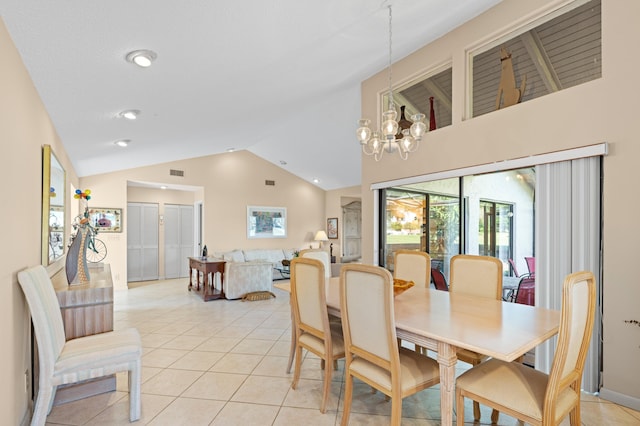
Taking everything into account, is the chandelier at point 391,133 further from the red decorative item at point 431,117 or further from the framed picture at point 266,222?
the framed picture at point 266,222

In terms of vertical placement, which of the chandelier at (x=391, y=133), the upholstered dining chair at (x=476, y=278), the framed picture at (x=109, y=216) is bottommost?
the upholstered dining chair at (x=476, y=278)

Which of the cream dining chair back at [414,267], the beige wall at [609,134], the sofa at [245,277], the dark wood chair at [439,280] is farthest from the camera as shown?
the sofa at [245,277]

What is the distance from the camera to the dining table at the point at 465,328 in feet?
5.18

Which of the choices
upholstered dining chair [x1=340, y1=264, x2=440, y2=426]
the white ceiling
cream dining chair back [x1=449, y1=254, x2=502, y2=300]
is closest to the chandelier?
the white ceiling

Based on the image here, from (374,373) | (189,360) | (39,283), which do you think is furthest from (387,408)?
(39,283)

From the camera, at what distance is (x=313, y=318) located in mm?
2457

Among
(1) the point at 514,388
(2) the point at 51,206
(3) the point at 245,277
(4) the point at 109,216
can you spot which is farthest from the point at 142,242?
(1) the point at 514,388

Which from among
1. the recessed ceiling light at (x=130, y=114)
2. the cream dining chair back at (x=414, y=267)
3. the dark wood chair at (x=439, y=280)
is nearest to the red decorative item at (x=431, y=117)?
the cream dining chair back at (x=414, y=267)

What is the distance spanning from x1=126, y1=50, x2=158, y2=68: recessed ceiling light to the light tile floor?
246 cm

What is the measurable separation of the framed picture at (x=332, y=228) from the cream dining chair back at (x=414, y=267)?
20.7 ft

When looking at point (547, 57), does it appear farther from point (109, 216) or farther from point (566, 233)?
point (109, 216)

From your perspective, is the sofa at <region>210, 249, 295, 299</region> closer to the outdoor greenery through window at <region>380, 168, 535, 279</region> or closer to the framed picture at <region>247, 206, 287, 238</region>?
the framed picture at <region>247, 206, 287, 238</region>

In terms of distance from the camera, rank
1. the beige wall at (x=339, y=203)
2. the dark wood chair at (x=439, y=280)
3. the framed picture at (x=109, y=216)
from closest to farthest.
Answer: the dark wood chair at (x=439, y=280), the framed picture at (x=109, y=216), the beige wall at (x=339, y=203)

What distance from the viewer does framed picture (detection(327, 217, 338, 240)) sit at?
31.6 feet
